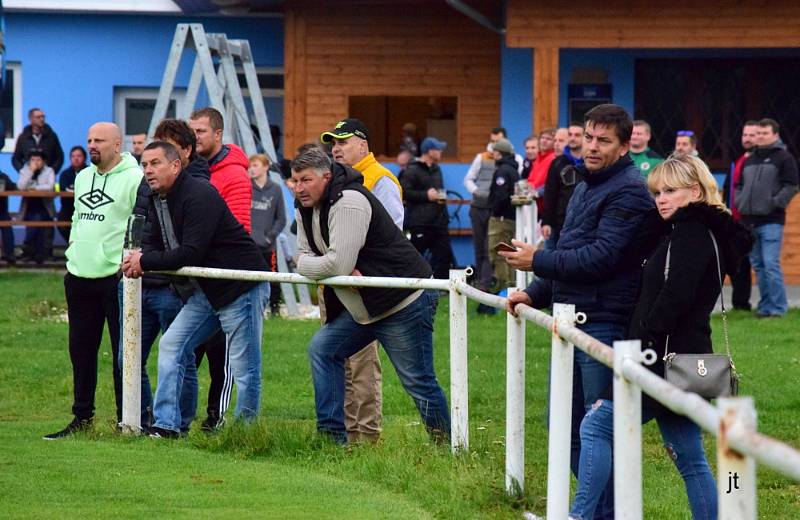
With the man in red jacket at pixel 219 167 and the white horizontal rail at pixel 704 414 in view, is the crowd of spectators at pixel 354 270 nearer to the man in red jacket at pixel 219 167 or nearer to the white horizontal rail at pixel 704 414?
the man in red jacket at pixel 219 167

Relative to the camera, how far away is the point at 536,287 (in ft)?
21.4

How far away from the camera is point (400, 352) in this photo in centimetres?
767

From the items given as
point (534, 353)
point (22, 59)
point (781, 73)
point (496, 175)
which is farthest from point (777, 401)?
point (22, 59)

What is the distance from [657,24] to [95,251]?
1147 cm

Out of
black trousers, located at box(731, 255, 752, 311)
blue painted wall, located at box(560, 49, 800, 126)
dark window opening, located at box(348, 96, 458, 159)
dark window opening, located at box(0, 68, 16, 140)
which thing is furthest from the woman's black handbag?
dark window opening, located at box(0, 68, 16, 140)

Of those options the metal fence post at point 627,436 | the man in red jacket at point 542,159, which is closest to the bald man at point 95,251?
the metal fence post at point 627,436

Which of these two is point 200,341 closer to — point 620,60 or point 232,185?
point 232,185

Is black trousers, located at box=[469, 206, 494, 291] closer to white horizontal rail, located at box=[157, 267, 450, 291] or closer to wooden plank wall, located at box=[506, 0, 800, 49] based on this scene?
wooden plank wall, located at box=[506, 0, 800, 49]

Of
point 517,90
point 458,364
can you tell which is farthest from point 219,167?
point 517,90

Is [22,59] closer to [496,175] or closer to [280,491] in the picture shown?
[496,175]

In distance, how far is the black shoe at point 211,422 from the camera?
8655 millimetres

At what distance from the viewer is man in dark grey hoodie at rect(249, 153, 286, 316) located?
1470 cm

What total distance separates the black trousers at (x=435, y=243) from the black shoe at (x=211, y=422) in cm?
819

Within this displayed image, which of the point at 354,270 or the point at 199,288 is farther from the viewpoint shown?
the point at 199,288
